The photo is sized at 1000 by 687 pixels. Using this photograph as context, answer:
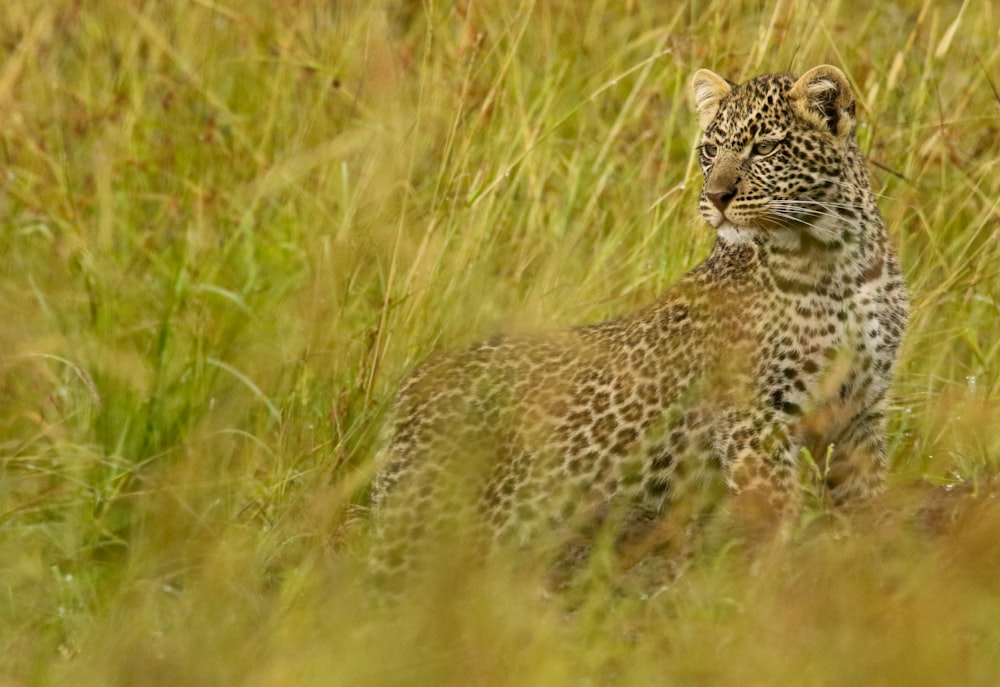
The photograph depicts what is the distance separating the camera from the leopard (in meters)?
5.59

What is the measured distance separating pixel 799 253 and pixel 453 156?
80.5 inches

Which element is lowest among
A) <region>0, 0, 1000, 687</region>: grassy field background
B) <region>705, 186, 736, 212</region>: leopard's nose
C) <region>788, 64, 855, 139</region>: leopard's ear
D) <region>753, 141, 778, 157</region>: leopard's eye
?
<region>0, 0, 1000, 687</region>: grassy field background

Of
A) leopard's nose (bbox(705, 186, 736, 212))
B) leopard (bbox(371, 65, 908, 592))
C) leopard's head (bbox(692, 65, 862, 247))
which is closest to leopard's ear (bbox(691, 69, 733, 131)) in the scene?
leopard (bbox(371, 65, 908, 592))

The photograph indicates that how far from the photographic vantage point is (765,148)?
5.80 m

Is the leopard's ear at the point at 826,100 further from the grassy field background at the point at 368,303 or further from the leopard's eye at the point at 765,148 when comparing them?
the grassy field background at the point at 368,303

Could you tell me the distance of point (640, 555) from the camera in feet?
16.9

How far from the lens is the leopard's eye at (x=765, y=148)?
578cm

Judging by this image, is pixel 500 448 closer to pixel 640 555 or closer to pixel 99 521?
pixel 640 555

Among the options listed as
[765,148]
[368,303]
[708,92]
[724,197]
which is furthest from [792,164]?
[368,303]

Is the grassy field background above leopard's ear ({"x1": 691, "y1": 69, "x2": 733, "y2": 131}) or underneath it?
underneath

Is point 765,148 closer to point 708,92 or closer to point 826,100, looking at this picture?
point 826,100

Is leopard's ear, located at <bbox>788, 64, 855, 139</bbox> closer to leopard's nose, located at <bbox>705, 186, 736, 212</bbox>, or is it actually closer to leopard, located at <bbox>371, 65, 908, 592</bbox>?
leopard, located at <bbox>371, 65, 908, 592</bbox>

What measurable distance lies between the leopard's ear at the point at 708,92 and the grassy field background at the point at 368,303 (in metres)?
0.35

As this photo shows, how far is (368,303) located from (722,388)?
6.47ft
